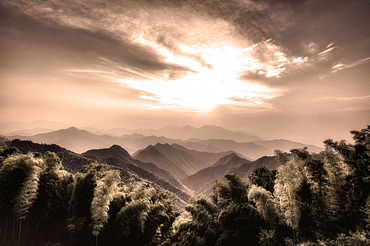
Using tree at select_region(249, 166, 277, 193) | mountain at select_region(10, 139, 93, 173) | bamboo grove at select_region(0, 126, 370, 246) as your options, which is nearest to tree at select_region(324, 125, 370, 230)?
bamboo grove at select_region(0, 126, 370, 246)

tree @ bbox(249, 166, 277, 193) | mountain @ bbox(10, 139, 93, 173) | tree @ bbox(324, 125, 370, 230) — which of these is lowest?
mountain @ bbox(10, 139, 93, 173)

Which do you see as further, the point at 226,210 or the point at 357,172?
the point at 226,210

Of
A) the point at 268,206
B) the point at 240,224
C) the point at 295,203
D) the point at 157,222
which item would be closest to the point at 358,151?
the point at 295,203

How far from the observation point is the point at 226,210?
12.7 meters

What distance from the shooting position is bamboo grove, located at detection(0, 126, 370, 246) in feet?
39.1

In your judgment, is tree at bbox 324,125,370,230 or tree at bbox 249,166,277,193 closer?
tree at bbox 324,125,370,230

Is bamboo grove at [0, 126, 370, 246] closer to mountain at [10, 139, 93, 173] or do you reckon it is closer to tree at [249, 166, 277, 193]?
tree at [249, 166, 277, 193]

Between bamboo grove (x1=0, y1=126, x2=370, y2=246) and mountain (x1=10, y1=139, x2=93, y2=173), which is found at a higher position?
bamboo grove (x1=0, y1=126, x2=370, y2=246)

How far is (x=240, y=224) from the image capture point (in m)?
12.5

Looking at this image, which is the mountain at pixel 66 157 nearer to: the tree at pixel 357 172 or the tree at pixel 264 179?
the tree at pixel 264 179

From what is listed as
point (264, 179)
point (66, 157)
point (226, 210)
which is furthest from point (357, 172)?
point (66, 157)

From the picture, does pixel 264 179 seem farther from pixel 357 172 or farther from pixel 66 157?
pixel 66 157

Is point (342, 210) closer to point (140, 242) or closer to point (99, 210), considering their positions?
point (140, 242)

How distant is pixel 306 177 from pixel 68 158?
2671 inches
